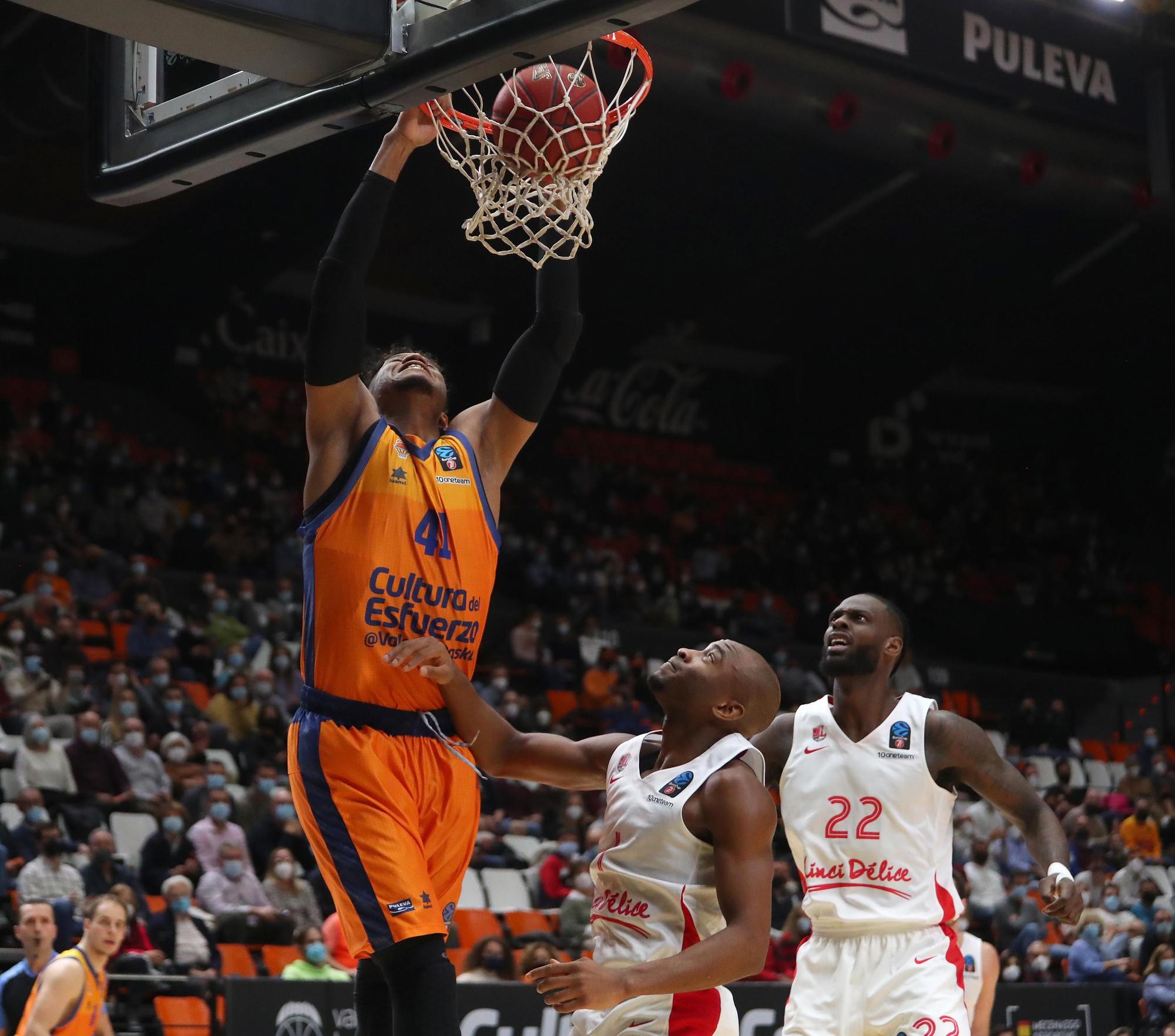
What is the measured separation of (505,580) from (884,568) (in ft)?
23.2

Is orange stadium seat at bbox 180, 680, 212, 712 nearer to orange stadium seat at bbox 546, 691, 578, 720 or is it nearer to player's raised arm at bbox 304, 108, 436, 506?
orange stadium seat at bbox 546, 691, 578, 720

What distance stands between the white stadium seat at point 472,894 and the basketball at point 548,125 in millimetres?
8407

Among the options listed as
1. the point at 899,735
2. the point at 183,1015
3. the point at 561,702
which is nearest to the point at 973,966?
the point at 899,735

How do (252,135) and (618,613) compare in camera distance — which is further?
(618,613)

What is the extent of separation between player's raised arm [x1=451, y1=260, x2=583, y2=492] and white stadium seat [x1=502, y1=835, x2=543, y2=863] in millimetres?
9000

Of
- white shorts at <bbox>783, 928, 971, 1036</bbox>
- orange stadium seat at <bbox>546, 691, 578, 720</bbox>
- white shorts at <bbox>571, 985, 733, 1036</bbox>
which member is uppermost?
orange stadium seat at <bbox>546, 691, 578, 720</bbox>

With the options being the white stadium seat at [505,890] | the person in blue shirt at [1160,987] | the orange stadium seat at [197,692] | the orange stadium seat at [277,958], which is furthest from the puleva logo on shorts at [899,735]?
the orange stadium seat at [197,692]

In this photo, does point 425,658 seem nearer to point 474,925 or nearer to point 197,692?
point 474,925

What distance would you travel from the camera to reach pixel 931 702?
4.86 metres

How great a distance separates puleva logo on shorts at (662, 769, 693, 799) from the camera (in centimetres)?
359

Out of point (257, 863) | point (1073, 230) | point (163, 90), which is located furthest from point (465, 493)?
point (1073, 230)

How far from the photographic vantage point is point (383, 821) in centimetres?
363

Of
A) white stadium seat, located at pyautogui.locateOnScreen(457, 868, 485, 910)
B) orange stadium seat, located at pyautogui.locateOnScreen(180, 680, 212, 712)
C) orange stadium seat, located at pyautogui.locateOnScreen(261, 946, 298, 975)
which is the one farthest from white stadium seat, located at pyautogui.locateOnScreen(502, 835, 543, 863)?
orange stadium seat, located at pyautogui.locateOnScreen(261, 946, 298, 975)

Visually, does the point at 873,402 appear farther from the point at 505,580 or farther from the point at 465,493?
the point at 465,493
